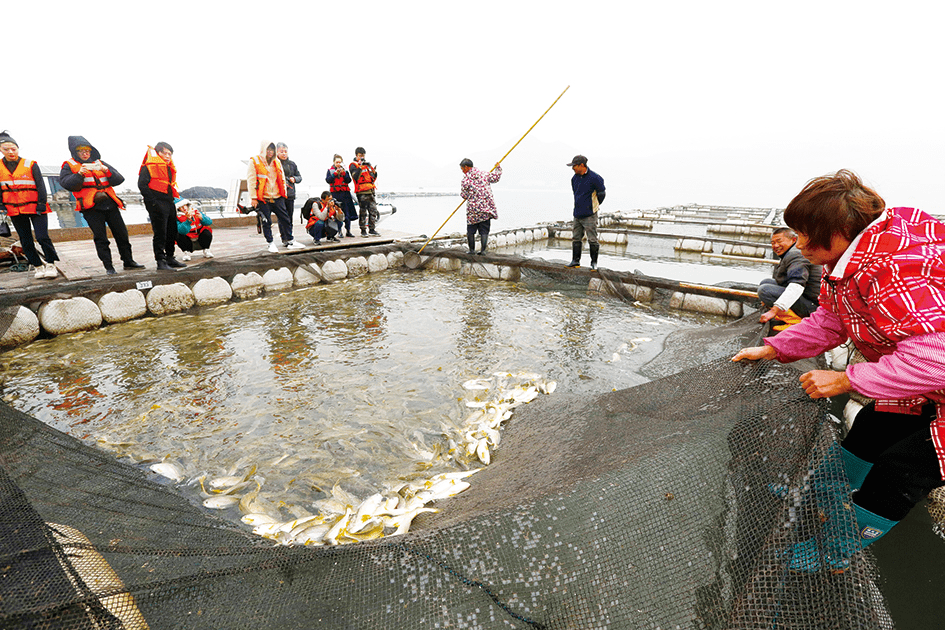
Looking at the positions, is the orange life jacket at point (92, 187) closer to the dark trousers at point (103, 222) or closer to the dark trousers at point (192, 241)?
the dark trousers at point (103, 222)

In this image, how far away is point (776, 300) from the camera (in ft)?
15.1

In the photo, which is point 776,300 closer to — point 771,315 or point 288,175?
point 771,315

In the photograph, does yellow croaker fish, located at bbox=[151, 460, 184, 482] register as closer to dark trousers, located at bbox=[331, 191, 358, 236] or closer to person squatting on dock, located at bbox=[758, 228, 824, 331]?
person squatting on dock, located at bbox=[758, 228, 824, 331]

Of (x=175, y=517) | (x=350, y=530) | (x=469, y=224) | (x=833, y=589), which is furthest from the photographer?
(x=469, y=224)

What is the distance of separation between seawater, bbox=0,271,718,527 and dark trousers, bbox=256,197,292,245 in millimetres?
2188

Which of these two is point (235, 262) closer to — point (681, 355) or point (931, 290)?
point (681, 355)

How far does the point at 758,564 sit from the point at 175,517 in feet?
8.92

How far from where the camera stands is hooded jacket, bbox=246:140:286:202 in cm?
792

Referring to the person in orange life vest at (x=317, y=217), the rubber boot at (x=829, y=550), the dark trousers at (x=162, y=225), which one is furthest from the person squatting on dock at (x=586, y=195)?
the dark trousers at (x=162, y=225)

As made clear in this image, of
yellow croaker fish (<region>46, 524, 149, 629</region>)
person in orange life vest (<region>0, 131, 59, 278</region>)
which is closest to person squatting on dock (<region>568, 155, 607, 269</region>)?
yellow croaker fish (<region>46, 524, 149, 629</region>)

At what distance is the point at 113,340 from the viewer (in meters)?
5.46

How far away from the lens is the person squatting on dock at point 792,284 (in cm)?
407

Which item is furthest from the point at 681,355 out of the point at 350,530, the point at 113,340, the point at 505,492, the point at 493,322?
the point at 113,340

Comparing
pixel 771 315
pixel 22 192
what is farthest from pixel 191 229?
pixel 771 315
